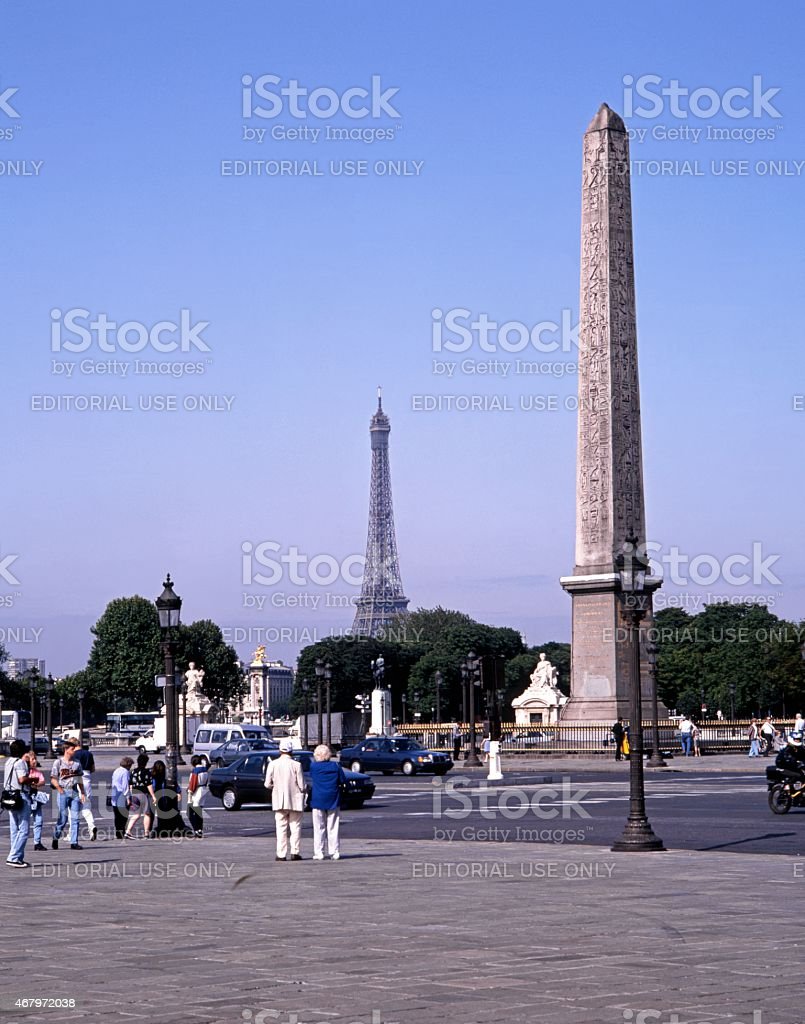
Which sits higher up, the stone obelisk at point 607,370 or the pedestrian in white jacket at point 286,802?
the stone obelisk at point 607,370

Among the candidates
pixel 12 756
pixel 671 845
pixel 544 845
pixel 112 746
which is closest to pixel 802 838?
pixel 671 845

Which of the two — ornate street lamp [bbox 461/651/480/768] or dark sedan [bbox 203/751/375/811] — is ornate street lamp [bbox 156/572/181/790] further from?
ornate street lamp [bbox 461/651/480/768]

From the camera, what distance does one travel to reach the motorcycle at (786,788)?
29250mm

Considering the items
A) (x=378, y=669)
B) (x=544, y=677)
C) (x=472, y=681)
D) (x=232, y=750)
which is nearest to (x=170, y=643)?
(x=472, y=681)

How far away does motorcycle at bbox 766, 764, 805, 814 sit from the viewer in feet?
96.0

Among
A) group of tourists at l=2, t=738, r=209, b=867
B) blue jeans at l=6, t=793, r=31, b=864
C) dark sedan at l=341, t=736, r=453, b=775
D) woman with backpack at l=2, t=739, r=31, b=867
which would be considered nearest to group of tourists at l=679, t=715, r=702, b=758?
dark sedan at l=341, t=736, r=453, b=775

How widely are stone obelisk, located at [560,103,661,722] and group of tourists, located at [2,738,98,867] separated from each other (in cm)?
2403

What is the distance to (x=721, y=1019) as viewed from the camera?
883 centimetres

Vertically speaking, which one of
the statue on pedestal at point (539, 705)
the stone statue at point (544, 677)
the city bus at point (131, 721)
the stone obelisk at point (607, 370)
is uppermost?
the stone obelisk at point (607, 370)

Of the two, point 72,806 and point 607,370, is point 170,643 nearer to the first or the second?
point 72,806

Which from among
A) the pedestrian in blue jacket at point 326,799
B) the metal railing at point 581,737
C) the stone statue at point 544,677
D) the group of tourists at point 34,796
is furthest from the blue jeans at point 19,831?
the stone statue at point 544,677

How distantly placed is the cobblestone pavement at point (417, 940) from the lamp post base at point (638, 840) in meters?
0.50

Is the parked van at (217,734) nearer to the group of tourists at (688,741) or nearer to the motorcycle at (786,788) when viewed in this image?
the group of tourists at (688,741)

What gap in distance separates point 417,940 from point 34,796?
1122 cm
